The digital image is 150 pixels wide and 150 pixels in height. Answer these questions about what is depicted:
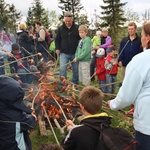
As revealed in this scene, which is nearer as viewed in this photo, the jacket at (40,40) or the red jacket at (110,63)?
the red jacket at (110,63)

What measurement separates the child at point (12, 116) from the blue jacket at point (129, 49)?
3.92 metres

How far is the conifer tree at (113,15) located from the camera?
3145 cm

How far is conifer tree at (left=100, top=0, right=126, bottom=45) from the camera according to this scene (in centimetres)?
3145

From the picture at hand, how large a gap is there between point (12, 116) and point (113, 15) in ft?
103

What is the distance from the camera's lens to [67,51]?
657 cm

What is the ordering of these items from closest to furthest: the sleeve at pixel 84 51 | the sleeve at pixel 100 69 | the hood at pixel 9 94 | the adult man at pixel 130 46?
the hood at pixel 9 94, the adult man at pixel 130 46, the sleeve at pixel 84 51, the sleeve at pixel 100 69

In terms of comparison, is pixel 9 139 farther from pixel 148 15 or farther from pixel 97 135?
pixel 148 15

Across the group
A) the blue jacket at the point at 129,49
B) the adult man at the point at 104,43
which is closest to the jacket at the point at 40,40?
the adult man at the point at 104,43

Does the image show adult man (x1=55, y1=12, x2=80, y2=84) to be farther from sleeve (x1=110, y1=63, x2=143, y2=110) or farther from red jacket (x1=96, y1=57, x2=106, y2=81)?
sleeve (x1=110, y1=63, x2=143, y2=110)

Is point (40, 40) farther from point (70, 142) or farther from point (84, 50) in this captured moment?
point (70, 142)

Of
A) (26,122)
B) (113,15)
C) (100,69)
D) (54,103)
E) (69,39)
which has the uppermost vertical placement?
(113,15)

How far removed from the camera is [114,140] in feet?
6.98

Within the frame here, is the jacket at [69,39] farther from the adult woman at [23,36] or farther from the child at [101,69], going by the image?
the adult woman at [23,36]

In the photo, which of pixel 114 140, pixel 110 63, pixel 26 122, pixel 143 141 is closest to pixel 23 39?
pixel 110 63
